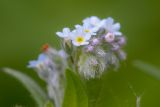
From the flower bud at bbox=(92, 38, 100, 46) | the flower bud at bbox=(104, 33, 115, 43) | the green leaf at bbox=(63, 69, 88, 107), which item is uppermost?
the flower bud at bbox=(104, 33, 115, 43)

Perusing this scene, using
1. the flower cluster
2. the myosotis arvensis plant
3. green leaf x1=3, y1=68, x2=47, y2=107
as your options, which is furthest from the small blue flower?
the flower cluster

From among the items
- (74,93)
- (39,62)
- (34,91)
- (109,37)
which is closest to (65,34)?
(109,37)

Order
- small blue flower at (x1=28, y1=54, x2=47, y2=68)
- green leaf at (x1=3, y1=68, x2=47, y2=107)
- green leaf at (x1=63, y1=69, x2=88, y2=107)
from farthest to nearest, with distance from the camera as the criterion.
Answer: green leaf at (x1=3, y1=68, x2=47, y2=107), small blue flower at (x1=28, y1=54, x2=47, y2=68), green leaf at (x1=63, y1=69, x2=88, y2=107)

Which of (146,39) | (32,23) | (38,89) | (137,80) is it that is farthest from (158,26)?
(38,89)

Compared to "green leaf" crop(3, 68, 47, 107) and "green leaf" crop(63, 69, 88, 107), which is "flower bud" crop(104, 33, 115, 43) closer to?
"green leaf" crop(63, 69, 88, 107)

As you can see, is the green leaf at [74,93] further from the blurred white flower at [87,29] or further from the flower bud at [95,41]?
the blurred white flower at [87,29]

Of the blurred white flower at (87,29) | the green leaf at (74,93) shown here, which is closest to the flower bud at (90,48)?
the blurred white flower at (87,29)
